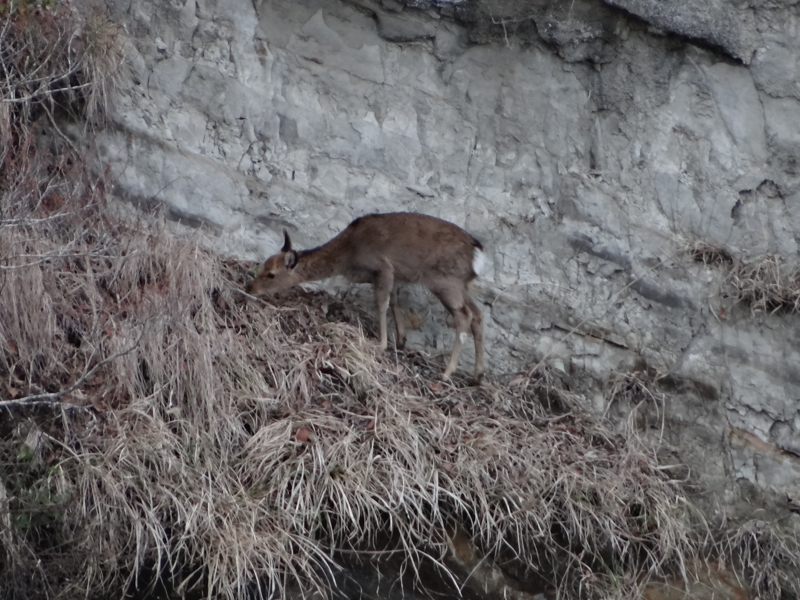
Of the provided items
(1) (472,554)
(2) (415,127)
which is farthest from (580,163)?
(1) (472,554)

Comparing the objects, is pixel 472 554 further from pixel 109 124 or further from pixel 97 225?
pixel 109 124

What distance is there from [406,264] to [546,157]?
1.37 m

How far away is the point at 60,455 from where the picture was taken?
5.54 metres

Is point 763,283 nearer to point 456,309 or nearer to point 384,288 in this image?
point 456,309

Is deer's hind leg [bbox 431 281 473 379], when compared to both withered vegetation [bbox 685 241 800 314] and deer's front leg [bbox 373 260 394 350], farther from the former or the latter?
withered vegetation [bbox 685 241 800 314]

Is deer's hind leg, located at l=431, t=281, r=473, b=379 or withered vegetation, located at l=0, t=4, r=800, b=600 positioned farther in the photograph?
deer's hind leg, located at l=431, t=281, r=473, b=379

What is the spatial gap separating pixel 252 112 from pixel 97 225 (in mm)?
1506

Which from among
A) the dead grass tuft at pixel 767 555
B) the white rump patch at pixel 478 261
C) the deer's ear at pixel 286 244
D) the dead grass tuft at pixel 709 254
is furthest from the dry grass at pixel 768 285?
the deer's ear at pixel 286 244

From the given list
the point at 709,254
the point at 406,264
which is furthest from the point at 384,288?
the point at 709,254

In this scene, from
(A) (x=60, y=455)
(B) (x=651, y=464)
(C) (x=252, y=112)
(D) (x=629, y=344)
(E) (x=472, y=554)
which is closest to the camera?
(A) (x=60, y=455)

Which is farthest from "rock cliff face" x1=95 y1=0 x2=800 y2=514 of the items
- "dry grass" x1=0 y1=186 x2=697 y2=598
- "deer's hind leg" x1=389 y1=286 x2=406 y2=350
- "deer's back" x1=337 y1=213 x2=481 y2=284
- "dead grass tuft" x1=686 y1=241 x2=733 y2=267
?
"dry grass" x1=0 y1=186 x2=697 y2=598

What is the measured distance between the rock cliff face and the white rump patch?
41 centimetres

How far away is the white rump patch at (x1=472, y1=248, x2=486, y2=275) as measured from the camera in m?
7.04

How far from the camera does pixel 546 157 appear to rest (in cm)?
755
